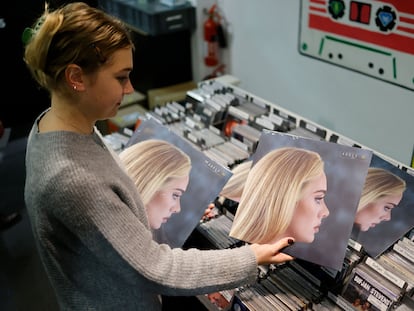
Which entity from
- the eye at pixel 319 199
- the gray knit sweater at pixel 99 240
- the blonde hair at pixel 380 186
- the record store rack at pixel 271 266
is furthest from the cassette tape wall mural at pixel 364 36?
the gray knit sweater at pixel 99 240

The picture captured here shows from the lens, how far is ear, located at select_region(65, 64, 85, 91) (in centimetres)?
92

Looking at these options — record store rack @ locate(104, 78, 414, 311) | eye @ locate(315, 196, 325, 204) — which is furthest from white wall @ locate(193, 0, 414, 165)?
eye @ locate(315, 196, 325, 204)

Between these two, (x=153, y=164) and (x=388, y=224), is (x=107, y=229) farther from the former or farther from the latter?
(x=388, y=224)

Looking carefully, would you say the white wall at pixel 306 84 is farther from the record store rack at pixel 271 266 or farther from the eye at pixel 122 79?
the eye at pixel 122 79

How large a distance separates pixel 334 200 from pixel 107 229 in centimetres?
69

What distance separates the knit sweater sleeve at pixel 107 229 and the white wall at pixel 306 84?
1.78 metres

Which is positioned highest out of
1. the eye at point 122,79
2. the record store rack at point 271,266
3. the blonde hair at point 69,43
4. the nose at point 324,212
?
the blonde hair at point 69,43

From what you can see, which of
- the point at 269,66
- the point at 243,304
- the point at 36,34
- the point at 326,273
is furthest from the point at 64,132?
the point at 269,66

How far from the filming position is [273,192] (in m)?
1.38

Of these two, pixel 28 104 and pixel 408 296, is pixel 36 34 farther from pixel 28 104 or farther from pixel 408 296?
pixel 28 104

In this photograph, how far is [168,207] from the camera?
150cm

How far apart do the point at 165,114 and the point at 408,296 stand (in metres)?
1.39

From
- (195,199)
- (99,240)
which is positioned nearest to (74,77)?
(99,240)

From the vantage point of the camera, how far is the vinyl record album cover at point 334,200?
4.03ft
